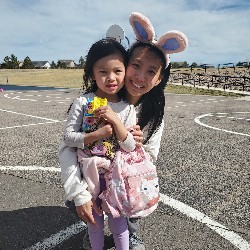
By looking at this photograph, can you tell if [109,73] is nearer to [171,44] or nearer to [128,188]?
[171,44]

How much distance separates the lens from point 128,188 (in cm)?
224

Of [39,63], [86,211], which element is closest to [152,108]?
[86,211]

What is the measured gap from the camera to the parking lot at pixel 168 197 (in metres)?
2.98

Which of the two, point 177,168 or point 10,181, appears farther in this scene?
point 177,168

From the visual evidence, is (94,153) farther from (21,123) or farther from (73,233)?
(21,123)

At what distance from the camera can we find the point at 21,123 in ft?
30.5

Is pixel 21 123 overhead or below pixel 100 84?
below

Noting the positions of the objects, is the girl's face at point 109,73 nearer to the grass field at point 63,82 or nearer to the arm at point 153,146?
the arm at point 153,146

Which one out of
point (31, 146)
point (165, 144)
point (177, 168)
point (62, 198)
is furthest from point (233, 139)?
point (62, 198)

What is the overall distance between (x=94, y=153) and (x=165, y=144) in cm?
463

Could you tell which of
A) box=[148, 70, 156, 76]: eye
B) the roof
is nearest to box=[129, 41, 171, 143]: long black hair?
box=[148, 70, 156, 76]: eye

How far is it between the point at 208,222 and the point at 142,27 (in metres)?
1.95

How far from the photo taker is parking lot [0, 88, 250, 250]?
9.78ft

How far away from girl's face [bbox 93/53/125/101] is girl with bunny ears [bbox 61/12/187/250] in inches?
4.0
